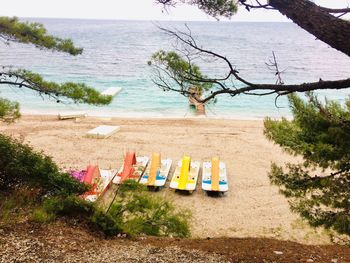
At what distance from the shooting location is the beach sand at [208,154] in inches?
384

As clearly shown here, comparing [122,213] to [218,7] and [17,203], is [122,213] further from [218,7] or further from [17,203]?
[218,7]

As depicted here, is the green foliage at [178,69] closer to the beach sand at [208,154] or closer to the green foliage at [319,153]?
the green foliage at [319,153]

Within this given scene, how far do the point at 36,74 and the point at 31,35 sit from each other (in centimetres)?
85

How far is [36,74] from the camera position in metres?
7.49

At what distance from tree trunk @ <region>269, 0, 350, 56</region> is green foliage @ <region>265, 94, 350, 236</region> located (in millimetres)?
1376

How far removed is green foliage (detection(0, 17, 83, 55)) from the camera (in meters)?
6.78

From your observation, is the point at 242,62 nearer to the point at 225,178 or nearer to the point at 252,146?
the point at 252,146

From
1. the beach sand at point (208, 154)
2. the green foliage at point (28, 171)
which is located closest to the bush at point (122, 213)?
the green foliage at point (28, 171)

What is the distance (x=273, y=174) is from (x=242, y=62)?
46807mm

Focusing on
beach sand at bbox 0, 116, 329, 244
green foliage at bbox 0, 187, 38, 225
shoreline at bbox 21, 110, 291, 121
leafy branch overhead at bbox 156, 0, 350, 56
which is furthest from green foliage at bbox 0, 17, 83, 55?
shoreline at bbox 21, 110, 291, 121

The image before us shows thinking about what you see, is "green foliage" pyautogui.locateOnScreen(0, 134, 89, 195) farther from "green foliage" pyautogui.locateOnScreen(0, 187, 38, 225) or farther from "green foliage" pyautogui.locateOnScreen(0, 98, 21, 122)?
"green foliage" pyautogui.locateOnScreen(0, 98, 21, 122)

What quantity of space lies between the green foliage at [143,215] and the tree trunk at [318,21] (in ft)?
15.4

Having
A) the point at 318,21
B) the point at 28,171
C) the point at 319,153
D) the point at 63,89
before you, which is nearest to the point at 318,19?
the point at 318,21

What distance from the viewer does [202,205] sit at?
35.4ft
